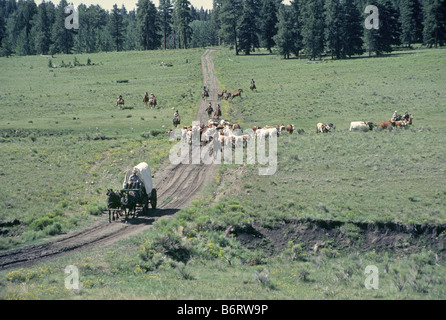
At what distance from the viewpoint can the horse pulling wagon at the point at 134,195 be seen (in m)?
19.8

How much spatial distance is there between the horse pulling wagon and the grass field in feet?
5.64

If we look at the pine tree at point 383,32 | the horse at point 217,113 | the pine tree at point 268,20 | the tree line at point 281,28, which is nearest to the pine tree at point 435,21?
the tree line at point 281,28

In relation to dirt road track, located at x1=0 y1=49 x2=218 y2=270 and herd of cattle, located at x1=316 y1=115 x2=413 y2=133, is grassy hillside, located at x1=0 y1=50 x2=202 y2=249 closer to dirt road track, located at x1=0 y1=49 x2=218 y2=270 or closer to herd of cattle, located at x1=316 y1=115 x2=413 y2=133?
dirt road track, located at x1=0 y1=49 x2=218 y2=270

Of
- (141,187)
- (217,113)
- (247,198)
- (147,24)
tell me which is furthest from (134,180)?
(147,24)

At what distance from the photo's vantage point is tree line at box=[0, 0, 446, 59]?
87688mm

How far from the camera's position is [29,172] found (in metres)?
27.7

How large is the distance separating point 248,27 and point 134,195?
90.0 m

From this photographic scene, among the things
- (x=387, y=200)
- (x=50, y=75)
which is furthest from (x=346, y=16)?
(x=387, y=200)

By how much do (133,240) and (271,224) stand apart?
6.34m

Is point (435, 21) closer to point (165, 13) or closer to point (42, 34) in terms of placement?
point (165, 13)

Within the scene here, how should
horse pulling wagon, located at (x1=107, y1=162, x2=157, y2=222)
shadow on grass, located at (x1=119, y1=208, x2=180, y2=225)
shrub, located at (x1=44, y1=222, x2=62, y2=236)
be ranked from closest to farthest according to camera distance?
shrub, located at (x1=44, y1=222, x2=62, y2=236), horse pulling wagon, located at (x1=107, y1=162, x2=157, y2=222), shadow on grass, located at (x1=119, y1=208, x2=180, y2=225)

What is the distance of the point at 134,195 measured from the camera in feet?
65.3

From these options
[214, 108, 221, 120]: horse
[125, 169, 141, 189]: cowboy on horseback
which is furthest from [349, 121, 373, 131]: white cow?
[125, 169, 141, 189]: cowboy on horseback
